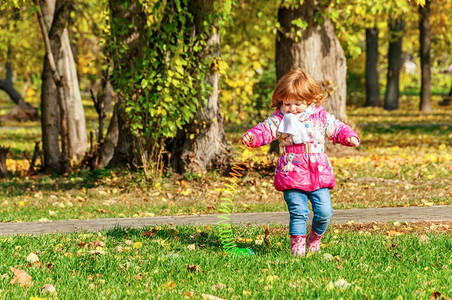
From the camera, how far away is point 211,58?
10.5 meters

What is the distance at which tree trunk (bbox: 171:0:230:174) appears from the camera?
10.7m

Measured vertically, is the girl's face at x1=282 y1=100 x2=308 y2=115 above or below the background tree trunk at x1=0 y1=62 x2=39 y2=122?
above

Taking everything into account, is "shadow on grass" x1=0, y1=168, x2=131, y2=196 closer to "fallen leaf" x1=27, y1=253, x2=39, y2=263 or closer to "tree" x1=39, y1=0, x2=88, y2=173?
"tree" x1=39, y1=0, x2=88, y2=173

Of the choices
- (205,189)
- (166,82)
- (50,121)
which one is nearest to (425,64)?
(50,121)

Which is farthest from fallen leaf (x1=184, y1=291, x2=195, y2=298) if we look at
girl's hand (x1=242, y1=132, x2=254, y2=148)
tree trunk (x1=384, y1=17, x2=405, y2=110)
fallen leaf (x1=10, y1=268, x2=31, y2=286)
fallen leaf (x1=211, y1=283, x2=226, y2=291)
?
tree trunk (x1=384, y1=17, x2=405, y2=110)

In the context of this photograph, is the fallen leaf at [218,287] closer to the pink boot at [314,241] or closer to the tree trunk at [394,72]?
the pink boot at [314,241]

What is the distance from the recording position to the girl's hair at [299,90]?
5.17 metres

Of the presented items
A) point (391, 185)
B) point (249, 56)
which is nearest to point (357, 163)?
point (391, 185)

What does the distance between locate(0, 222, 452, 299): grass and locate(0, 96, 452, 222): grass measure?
2.03m

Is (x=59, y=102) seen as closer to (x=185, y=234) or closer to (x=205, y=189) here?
(x=205, y=189)

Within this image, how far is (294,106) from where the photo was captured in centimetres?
525

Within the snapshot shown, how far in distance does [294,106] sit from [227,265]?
1.36 meters

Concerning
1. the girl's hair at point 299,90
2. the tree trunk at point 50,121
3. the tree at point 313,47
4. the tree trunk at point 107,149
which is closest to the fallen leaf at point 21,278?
the girl's hair at point 299,90

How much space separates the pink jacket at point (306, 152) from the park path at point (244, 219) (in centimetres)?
179
